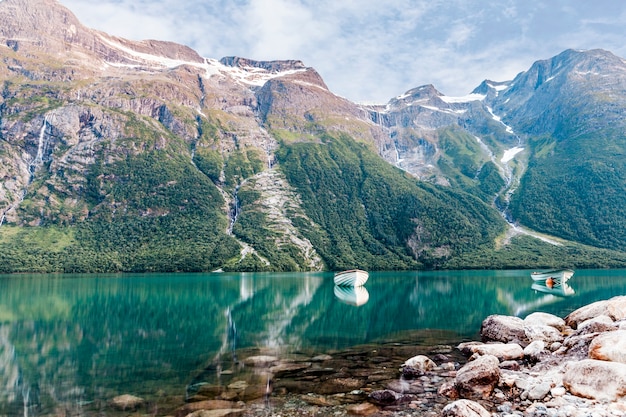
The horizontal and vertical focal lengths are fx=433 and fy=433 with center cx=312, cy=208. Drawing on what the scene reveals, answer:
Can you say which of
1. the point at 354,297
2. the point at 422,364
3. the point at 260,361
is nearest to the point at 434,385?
the point at 422,364

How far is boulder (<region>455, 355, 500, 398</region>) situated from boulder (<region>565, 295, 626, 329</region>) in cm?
1515

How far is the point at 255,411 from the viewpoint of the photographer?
1798cm

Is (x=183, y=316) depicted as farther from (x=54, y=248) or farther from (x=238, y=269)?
(x=54, y=248)

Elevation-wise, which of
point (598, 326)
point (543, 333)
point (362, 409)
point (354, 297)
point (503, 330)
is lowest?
point (354, 297)

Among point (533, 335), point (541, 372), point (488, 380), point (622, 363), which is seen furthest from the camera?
point (533, 335)

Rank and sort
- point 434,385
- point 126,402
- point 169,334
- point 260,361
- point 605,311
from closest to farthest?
1. point 126,402
2. point 434,385
3. point 260,361
4. point 605,311
5. point 169,334

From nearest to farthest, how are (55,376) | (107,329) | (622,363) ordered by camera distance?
(622,363) → (55,376) → (107,329)

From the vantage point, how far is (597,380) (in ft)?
55.2

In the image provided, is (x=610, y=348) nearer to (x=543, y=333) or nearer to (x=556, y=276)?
(x=543, y=333)

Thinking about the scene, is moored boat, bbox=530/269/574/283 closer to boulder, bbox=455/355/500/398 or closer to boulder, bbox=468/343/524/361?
boulder, bbox=468/343/524/361

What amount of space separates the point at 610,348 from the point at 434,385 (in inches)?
313

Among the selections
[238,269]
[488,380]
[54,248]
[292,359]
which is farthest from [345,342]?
[54,248]

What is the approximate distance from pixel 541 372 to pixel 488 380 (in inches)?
163

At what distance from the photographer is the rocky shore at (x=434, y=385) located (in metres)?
16.7
